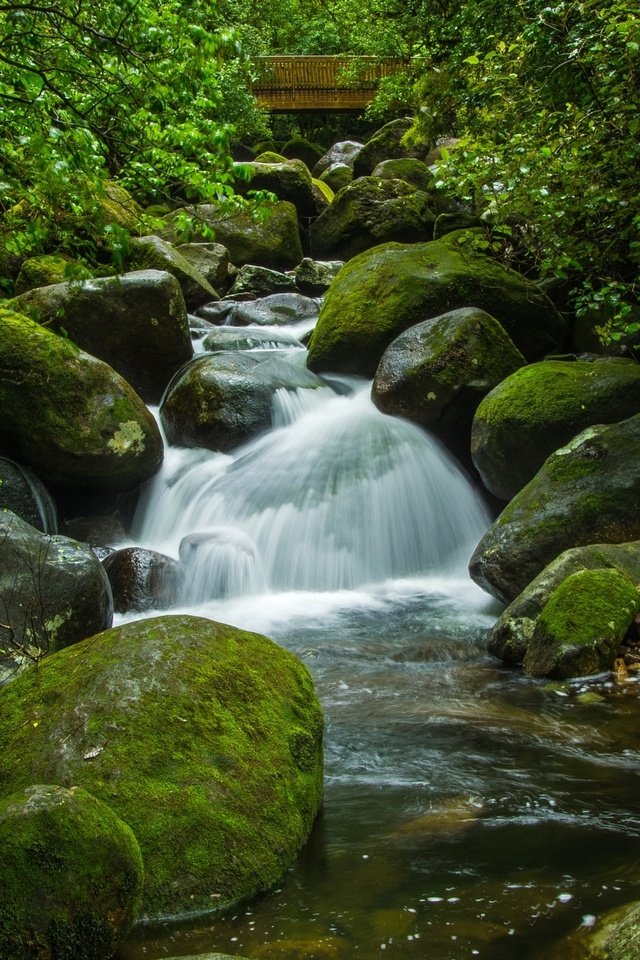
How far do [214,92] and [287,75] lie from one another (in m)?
28.9

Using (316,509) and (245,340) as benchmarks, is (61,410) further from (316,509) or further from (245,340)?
(245,340)

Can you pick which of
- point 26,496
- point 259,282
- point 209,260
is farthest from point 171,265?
point 26,496

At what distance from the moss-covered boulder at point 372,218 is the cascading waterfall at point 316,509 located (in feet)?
24.2

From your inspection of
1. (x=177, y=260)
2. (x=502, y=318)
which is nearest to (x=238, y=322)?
(x=177, y=260)

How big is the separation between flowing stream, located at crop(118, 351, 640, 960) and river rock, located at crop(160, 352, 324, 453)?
21 centimetres

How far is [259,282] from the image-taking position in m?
17.6

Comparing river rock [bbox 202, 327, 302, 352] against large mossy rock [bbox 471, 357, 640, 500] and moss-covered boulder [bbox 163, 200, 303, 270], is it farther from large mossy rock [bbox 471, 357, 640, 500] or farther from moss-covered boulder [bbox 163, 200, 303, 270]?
large mossy rock [bbox 471, 357, 640, 500]

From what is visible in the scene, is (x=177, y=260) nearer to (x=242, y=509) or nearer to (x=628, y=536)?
(x=242, y=509)

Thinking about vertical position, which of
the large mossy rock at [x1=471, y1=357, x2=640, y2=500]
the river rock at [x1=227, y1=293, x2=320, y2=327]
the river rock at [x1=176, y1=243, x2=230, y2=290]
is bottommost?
the large mossy rock at [x1=471, y1=357, x2=640, y2=500]

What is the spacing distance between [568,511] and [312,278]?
39.0 feet

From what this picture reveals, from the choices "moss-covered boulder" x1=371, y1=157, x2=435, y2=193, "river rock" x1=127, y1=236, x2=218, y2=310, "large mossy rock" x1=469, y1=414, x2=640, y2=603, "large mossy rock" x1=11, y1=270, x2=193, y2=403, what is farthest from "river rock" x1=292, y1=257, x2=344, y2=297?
"large mossy rock" x1=469, y1=414, x2=640, y2=603

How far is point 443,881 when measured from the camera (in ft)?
10.7

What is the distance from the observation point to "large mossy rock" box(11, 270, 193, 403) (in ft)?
38.1

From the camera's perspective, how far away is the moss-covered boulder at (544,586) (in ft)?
21.1
